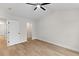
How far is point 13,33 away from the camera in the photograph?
534cm

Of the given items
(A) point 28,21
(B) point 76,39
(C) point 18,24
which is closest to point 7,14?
(C) point 18,24

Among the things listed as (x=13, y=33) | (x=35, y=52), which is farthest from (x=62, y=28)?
(x=13, y=33)

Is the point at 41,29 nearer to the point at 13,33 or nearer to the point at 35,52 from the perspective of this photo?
the point at 13,33

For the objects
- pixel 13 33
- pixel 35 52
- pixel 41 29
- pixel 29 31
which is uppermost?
pixel 41 29

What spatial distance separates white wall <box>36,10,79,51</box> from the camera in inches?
165

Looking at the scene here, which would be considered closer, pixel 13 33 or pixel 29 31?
pixel 13 33

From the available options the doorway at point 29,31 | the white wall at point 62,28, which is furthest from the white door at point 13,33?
the white wall at point 62,28

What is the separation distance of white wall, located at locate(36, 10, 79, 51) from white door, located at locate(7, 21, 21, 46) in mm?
2191

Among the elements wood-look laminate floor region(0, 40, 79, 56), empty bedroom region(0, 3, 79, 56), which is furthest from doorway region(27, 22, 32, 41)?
wood-look laminate floor region(0, 40, 79, 56)

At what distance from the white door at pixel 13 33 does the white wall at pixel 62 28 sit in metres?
2.19

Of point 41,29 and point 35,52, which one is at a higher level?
point 41,29

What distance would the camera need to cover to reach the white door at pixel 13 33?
5.07 meters

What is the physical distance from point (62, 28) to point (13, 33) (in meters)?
3.37

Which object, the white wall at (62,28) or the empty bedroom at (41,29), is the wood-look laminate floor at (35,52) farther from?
the white wall at (62,28)
